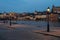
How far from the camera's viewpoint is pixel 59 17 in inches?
7180

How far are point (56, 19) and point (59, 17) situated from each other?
19.2ft

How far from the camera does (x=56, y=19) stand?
178 m
